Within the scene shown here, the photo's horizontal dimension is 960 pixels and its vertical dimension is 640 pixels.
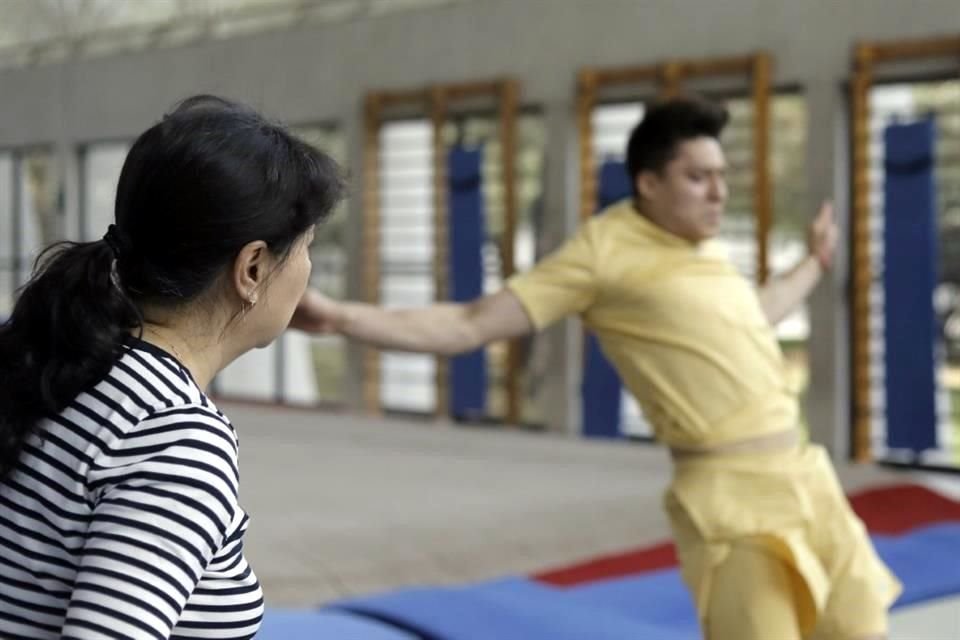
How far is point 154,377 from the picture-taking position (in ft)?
3.66

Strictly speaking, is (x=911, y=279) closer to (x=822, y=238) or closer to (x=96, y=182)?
(x=822, y=238)

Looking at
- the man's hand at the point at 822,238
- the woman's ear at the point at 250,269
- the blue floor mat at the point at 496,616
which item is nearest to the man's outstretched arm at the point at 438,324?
the blue floor mat at the point at 496,616

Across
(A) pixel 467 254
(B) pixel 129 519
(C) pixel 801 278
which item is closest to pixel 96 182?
(A) pixel 467 254

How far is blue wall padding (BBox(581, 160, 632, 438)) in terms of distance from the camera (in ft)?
25.5

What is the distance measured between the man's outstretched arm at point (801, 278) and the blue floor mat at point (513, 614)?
848 mm

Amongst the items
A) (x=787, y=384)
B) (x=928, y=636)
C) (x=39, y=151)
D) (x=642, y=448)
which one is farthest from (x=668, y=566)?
(x=39, y=151)

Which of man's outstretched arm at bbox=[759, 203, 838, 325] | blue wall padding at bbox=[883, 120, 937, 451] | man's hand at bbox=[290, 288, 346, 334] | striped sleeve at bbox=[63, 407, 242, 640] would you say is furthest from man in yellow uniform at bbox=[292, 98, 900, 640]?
blue wall padding at bbox=[883, 120, 937, 451]

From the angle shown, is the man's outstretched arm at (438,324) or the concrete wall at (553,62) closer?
the man's outstretched arm at (438,324)

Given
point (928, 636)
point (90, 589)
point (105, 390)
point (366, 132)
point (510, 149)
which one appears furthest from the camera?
point (366, 132)

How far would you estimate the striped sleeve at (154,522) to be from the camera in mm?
996

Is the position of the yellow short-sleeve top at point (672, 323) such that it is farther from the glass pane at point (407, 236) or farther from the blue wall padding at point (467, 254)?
the glass pane at point (407, 236)

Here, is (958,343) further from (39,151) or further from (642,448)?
(39,151)

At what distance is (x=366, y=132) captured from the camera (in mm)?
9094

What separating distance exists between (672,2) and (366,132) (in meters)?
2.42
